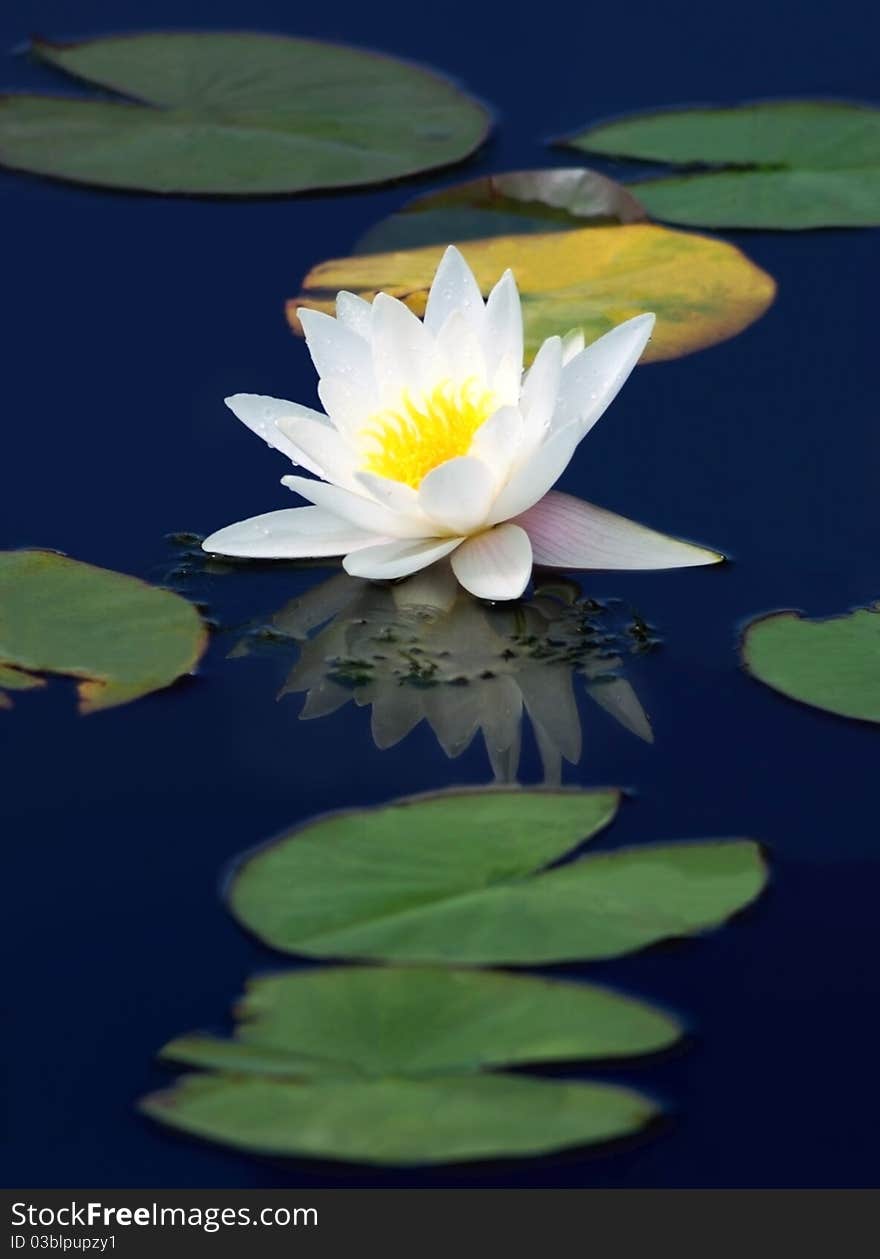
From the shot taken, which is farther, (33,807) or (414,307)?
(414,307)

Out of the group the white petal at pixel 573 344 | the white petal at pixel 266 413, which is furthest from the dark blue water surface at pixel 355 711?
the white petal at pixel 573 344

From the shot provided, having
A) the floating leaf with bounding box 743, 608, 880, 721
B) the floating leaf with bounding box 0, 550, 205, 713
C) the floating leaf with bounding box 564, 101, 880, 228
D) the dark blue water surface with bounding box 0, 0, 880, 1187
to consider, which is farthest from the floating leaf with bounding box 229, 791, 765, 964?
the floating leaf with bounding box 564, 101, 880, 228

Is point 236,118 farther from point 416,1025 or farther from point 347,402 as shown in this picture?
point 416,1025

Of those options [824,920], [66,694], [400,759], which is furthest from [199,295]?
[824,920]

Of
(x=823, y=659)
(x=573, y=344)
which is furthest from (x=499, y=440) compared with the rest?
(x=823, y=659)

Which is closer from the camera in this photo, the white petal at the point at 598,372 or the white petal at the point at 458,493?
the white petal at the point at 458,493

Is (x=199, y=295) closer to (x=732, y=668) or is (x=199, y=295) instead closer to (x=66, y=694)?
(x=66, y=694)

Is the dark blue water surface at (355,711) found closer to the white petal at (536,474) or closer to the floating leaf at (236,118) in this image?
the floating leaf at (236,118)
